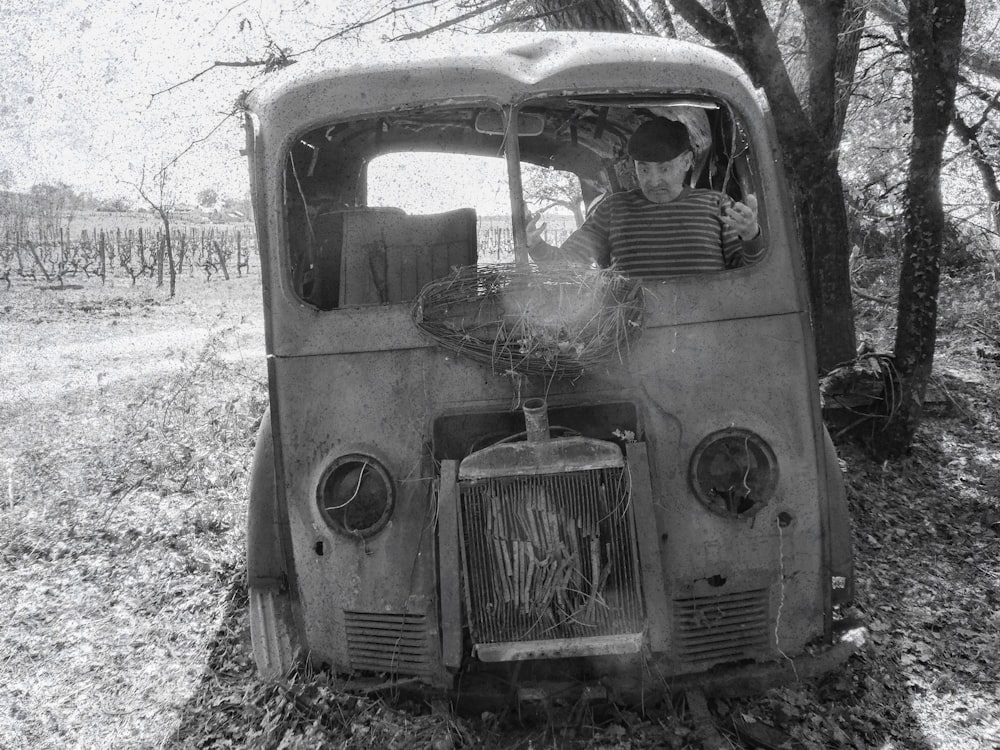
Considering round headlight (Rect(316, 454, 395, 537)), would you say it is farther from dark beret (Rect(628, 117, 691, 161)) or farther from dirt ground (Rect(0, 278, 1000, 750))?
dark beret (Rect(628, 117, 691, 161))

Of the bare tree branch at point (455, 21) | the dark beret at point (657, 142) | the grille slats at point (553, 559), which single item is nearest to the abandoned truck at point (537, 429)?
the grille slats at point (553, 559)

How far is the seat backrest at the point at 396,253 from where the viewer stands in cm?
315

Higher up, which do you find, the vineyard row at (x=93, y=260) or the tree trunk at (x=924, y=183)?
the vineyard row at (x=93, y=260)

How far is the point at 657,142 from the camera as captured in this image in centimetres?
310

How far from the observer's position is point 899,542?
4324 mm

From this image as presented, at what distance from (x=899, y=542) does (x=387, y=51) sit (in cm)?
361

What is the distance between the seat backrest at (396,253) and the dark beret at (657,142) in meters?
0.76

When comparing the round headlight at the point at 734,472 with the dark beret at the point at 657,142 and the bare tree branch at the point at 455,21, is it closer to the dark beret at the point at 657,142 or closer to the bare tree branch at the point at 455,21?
the dark beret at the point at 657,142

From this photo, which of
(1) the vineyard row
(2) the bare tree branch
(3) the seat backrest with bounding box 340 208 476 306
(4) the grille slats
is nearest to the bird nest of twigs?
(4) the grille slats

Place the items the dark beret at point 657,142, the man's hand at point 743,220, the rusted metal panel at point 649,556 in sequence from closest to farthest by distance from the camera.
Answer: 1. the rusted metal panel at point 649,556
2. the man's hand at point 743,220
3. the dark beret at point 657,142

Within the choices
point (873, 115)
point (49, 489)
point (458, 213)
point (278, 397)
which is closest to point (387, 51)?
point (458, 213)

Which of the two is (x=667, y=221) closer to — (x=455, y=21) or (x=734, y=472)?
(x=734, y=472)

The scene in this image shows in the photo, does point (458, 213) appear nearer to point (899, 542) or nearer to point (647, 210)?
point (647, 210)

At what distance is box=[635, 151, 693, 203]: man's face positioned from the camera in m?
3.13
